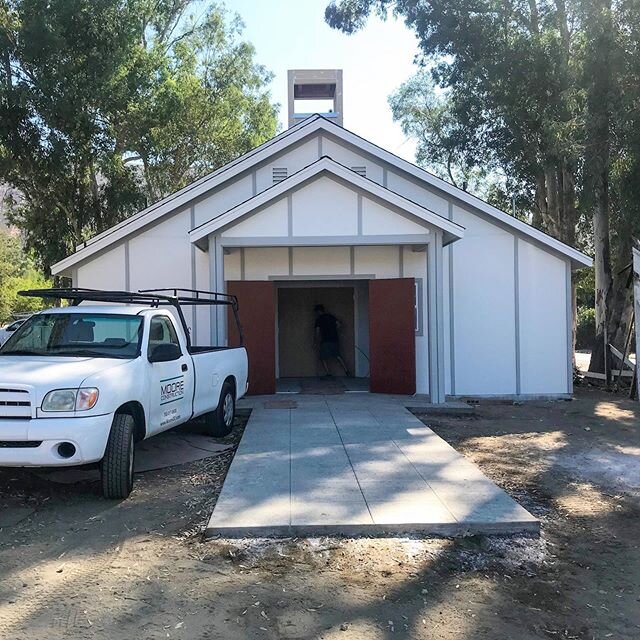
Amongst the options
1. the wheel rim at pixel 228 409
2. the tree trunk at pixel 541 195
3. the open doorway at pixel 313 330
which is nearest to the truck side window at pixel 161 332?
the wheel rim at pixel 228 409

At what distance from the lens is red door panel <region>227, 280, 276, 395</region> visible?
13.1 m

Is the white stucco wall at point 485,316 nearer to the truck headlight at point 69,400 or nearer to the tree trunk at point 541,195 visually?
the tree trunk at point 541,195

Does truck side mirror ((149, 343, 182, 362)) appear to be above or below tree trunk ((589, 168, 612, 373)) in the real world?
below

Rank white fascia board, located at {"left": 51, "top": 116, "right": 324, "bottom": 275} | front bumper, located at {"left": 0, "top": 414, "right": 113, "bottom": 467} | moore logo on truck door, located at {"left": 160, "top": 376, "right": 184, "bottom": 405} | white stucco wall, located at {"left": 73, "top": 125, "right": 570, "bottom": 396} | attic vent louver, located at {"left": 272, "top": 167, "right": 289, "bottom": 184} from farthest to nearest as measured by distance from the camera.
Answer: attic vent louver, located at {"left": 272, "top": 167, "right": 289, "bottom": 184}, white stucco wall, located at {"left": 73, "top": 125, "right": 570, "bottom": 396}, white fascia board, located at {"left": 51, "top": 116, "right": 324, "bottom": 275}, moore logo on truck door, located at {"left": 160, "top": 376, "right": 184, "bottom": 405}, front bumper, located at {"left": 0, "top": 414, "right": 113, "bottom": 467}

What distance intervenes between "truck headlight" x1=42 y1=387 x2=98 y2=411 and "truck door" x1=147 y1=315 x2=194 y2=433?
3.23 ft

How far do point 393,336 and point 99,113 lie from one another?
13.4 m

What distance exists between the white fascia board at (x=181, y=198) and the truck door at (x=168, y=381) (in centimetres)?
628

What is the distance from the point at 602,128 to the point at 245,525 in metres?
14.2

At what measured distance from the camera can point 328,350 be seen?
17078mm

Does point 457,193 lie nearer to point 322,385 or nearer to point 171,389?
point 322,385

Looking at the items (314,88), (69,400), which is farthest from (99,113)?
(69,400)

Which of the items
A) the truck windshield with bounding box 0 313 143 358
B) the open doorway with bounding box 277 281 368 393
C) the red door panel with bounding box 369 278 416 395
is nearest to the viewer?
the truck windshield with bounding box 0 313 143 358

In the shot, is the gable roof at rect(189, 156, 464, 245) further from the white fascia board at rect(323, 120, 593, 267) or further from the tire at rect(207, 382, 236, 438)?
the tire at rect(207, 382, 236, 438)

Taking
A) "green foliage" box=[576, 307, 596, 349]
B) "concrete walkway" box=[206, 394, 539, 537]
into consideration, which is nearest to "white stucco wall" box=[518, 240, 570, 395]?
"concrete walkway" box=[206, 394, 539, 537]
